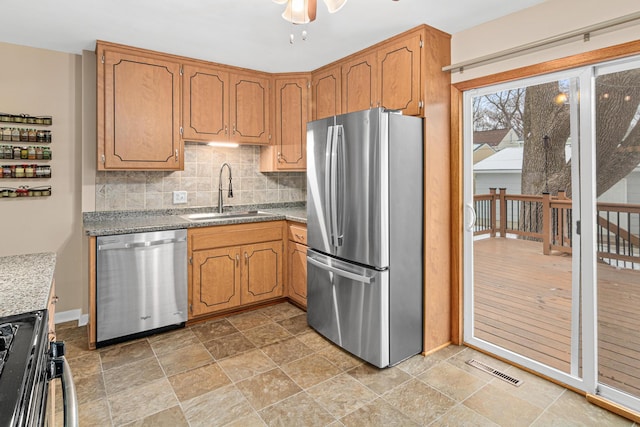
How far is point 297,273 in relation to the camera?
364cm

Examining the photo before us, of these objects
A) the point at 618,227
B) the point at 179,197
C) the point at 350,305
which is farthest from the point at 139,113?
the point at 618,227

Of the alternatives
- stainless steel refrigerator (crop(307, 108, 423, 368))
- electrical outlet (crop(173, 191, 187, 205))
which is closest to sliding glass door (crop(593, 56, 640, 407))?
stainless steel refrigerator (crop(307, 108, 423, 368))

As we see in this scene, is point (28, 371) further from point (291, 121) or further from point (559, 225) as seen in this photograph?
point (291, 121)

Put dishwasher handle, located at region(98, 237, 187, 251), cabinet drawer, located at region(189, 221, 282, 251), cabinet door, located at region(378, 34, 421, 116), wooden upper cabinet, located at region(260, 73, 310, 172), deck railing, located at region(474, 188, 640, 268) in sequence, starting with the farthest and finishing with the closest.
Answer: wooden upper cabinet, located at region(260, 73, 310, 172) → cabinet drawer, located at region(189, 221, 282, 251) → dishwasher handle, located at region(98, 237, 187, 251) → cabinet door, located at region(378, 34, 421, 116) → deck railing, located at region(474, 188, 640, 268)

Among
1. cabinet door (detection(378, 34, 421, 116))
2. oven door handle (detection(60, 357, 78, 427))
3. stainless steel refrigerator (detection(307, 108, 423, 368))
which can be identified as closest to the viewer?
oven door handle (detection(60, 357, 78, 427))

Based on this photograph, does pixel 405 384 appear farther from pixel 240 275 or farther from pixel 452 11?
pixel 452 11

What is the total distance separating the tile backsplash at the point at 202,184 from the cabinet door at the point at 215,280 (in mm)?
772

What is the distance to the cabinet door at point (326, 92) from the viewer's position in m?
3.46

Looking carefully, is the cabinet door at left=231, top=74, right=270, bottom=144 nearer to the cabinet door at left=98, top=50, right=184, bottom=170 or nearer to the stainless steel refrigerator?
the cabinet door at left=98, top=50, right=184, bottom=170

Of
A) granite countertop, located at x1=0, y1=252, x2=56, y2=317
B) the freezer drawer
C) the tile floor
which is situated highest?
granite countertop, located at x1=0, y1=252, x2=56, y2=317

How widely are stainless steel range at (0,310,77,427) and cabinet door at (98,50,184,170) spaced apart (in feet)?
7.49

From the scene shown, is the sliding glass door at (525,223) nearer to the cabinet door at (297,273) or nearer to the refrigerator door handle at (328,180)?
the refrigerator door handle at (328,180)

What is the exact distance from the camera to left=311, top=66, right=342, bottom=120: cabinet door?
3465mm

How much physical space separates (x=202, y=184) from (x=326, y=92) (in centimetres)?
155
